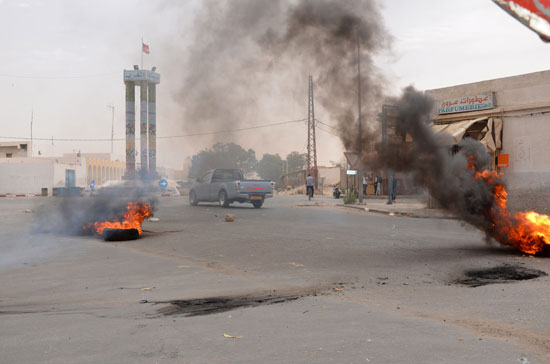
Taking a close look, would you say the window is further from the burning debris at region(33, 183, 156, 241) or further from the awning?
the awning

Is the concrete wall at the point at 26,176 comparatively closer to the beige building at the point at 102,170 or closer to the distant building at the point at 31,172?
the distant building at the point at 31,172

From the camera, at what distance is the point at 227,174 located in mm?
25406

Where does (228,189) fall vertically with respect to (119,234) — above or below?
above

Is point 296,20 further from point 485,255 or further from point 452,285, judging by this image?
point 452,285

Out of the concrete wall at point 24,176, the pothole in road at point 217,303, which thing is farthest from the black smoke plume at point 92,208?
the concrete wall at point 24,176

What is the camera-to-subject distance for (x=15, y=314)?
505cm

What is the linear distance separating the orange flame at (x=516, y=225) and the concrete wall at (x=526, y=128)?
8192 millimetres

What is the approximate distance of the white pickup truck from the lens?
23.4 meters

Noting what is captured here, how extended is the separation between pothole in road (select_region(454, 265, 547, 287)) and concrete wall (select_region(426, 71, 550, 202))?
422 inches

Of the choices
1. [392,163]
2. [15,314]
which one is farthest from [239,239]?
[15,314]

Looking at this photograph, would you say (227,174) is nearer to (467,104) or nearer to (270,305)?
(467,104)

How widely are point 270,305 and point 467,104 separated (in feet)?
57.4

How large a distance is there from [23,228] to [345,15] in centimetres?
1131


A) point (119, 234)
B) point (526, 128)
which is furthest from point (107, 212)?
point (526, 128)
